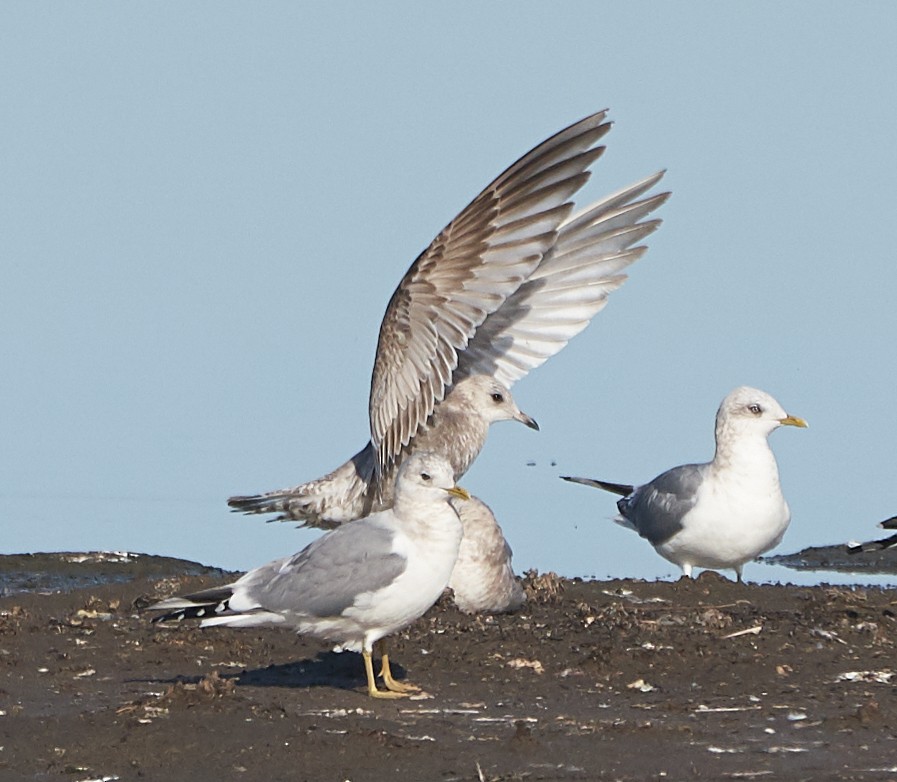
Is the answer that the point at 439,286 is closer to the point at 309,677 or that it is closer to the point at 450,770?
the point at 309,677

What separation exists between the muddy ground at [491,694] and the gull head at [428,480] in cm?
82

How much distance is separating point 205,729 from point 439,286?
358cm

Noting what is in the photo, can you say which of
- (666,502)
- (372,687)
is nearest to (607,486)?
(666,502)

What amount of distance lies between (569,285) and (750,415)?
1.41 meters

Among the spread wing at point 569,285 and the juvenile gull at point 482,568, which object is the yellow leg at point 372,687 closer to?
the juvenile gull at point 482,568

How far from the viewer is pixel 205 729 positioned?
257 inches

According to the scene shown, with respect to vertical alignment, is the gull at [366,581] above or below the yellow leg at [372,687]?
above

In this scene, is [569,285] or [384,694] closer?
[384,694]

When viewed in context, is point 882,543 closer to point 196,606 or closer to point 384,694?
point 384,694

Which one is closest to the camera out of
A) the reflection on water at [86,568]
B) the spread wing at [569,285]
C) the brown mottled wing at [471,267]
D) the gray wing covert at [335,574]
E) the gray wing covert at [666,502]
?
the gray wing covert at [335,574]

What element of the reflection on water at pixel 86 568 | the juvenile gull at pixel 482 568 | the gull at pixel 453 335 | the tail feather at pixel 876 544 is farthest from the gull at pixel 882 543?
the reflection on water at pixel 86 568

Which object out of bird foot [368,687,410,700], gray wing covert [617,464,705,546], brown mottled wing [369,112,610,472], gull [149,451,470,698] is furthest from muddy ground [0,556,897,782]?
brown mottled wing [369,112,610,472]

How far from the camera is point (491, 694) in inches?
288

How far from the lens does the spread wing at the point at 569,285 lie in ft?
35.7
